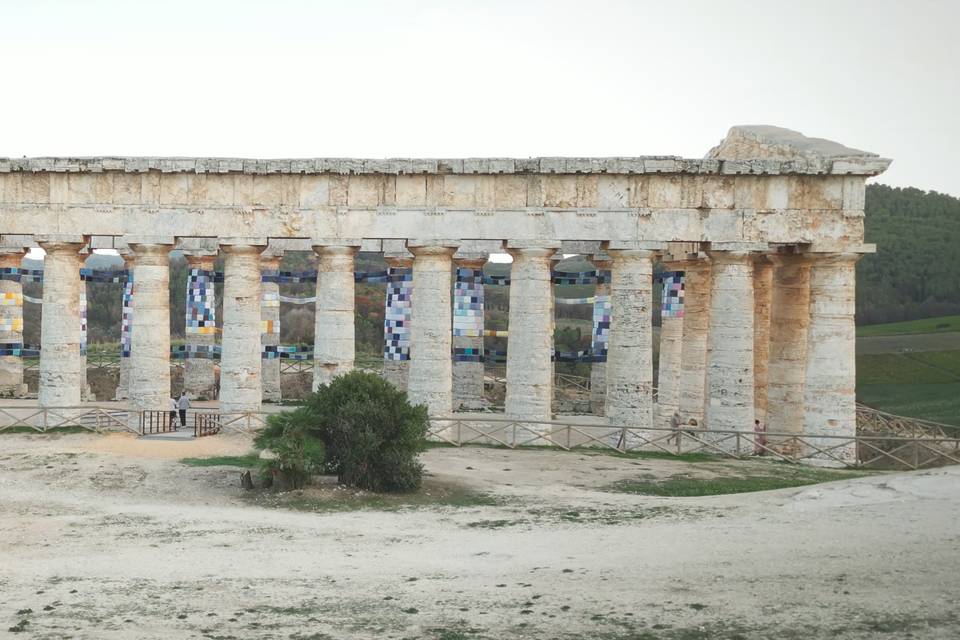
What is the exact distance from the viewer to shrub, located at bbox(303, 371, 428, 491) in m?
22.0

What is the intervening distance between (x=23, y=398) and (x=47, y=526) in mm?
23626

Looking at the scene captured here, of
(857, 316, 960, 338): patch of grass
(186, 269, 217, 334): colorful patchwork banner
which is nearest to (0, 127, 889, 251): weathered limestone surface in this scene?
(186, 269, 217, 334): colorful patchwork banner

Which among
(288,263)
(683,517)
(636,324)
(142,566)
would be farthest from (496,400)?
(288,263)

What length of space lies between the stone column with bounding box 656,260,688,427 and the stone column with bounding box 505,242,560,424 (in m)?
6.53

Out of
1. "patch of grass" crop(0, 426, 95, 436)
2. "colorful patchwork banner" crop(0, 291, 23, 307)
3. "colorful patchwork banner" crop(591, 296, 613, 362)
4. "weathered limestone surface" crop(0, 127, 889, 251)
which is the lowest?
"patch of grass" crop(0, 426, 95, 436)

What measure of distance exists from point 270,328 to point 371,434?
21086 millimetres

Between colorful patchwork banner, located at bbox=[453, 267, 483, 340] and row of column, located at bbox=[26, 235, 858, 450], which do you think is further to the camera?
colorful patchwork banner, located at bbox=[453, 267, 483, 340]

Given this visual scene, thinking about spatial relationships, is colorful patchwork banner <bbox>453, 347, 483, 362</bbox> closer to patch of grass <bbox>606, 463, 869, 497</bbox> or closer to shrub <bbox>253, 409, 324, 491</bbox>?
patch of grass <bbox>606, 463, 869, 497</bbox>

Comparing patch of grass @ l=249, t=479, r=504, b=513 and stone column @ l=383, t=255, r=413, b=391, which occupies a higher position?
stone column @ l=383, t=255, r=413, b=391

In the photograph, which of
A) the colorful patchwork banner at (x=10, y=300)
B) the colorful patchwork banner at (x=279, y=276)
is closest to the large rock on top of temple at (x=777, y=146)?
the colorful patchwork banner at (x=279, y=276)

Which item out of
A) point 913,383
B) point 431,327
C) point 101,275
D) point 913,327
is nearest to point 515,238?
point 431,327

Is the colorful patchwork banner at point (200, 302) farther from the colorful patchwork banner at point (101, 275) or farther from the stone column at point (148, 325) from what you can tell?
the stone column at point (148, 325)

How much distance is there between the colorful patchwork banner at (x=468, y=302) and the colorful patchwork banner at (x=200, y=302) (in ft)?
32.1

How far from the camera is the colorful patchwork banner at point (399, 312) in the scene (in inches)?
1523
